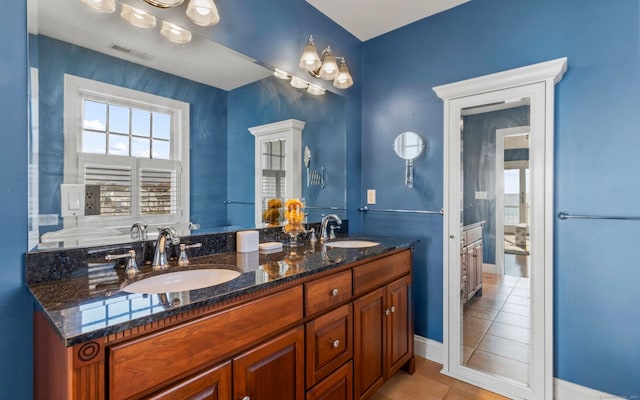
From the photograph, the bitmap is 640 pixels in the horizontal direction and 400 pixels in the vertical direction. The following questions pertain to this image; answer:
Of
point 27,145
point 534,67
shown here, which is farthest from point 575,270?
point 27,145

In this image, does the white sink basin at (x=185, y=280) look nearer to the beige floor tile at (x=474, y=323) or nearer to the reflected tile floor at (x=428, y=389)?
the reflected tile floor at (x=428, y=389)

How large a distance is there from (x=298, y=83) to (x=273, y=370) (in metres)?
1.72

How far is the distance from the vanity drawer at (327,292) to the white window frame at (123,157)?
0.72 m

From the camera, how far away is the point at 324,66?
6.91 ft

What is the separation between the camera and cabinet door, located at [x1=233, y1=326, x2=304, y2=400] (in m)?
1.04

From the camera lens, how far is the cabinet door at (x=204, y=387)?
86 centimetres

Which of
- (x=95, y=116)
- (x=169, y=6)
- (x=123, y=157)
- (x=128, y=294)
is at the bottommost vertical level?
(x=128, y=294)

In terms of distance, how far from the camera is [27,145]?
106cm

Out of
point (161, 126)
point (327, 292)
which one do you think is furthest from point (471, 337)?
point (161, 126)

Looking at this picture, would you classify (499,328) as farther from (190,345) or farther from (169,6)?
(169,6)

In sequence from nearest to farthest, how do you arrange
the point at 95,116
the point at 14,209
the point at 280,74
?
the point at 14,209 → the point at 95,116 → the point at 280,74

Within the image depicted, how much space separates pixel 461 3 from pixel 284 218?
6.15 ft

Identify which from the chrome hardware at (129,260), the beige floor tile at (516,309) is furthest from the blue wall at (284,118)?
the beige floor tile at (516,309)

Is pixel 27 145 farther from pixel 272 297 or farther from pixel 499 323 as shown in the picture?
pixel 499 323
